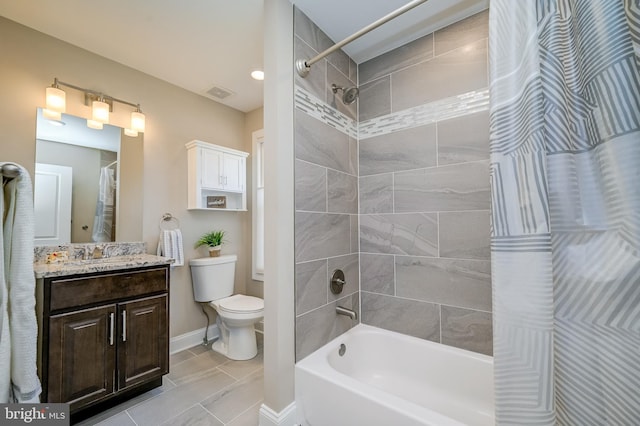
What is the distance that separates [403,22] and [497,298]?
173 cm

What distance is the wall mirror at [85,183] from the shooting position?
1.77 m

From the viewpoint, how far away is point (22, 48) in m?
1.67

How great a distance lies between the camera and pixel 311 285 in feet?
5.06

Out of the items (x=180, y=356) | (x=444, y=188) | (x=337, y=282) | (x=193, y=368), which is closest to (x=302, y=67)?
(x=444, y=188)

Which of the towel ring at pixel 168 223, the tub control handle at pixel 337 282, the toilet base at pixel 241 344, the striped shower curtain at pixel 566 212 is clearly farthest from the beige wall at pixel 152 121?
the striped shower curtain at pixel 566 212

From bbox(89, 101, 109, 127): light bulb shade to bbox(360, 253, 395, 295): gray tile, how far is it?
222 cm

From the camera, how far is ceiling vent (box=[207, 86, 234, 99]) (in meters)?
2.51

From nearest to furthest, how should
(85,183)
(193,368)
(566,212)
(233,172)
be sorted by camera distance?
1. (566,212)
2. (85,183)
3. (193,368)
4. (233,172)

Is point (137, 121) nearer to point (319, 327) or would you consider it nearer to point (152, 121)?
point (152, 121)

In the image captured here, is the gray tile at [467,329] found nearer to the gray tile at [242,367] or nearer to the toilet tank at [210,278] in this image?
the gray tile at [242,367]

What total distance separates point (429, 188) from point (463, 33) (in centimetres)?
97

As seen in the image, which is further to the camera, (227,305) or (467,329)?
(227,305)

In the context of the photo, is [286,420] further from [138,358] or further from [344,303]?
[138,358]

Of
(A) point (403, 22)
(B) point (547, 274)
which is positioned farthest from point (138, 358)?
(A) point (403, 22)
